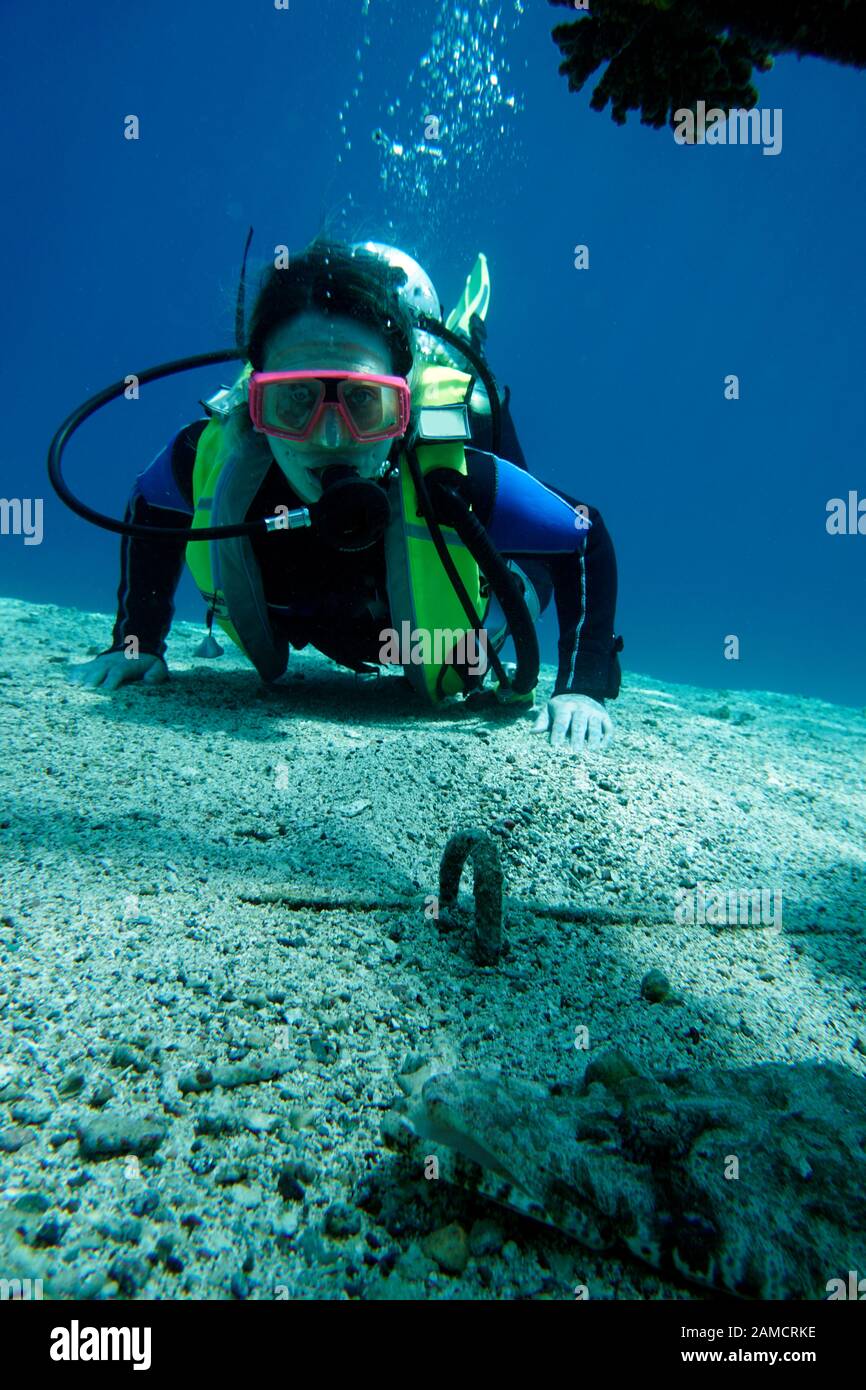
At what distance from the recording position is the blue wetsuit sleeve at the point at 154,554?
4328 millimetres

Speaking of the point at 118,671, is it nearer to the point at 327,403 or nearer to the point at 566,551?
the point at 327,403

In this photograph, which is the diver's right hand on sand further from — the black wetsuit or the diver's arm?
the diver's arm

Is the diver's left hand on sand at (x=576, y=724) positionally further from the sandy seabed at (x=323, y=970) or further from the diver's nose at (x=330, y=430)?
the diver's nose at (x=330, y=430)

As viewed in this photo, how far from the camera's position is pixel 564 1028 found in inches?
59.2

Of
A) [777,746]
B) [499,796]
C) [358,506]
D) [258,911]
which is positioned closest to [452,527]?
[358,506]

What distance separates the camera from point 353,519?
3.34 metres

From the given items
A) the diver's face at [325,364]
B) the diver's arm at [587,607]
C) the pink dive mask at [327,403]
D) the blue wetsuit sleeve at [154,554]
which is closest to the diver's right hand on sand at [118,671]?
the blue wetsuit sleeve at [154,554]

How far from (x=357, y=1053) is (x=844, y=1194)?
→ 0.89 m

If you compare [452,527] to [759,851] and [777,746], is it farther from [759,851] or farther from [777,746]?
[777,746]

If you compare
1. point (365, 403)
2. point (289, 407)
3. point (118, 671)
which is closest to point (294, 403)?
point (289, 407)

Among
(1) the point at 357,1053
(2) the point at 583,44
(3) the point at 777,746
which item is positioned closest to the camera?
(1) the point at 357,1053

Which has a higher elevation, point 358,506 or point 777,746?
point 358,506

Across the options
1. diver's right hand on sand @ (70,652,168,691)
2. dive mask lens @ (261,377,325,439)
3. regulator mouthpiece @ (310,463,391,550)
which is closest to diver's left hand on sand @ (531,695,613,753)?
regulator mouthpiece @ (310,463,391,550)

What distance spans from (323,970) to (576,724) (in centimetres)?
227
